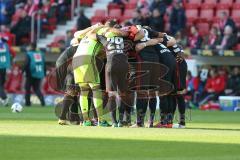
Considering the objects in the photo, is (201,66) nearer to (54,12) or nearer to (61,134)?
(54,12)

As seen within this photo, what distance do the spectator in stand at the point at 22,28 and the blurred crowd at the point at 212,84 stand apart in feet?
25.0

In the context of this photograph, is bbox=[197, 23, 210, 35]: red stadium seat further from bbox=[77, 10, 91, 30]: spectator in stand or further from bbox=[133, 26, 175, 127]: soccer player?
bbox=[133, 26, 175, 127]: soccer player

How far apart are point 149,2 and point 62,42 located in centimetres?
365

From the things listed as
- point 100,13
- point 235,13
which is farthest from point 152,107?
point 100,13

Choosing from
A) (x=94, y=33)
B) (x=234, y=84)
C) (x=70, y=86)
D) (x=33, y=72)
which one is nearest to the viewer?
(x=94, y=33)

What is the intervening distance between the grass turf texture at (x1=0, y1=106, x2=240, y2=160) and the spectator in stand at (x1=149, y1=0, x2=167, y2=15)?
15491 millimetres

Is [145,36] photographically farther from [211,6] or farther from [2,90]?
[211,6]

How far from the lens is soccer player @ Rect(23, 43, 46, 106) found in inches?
1182

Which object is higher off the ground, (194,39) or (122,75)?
(122,75)

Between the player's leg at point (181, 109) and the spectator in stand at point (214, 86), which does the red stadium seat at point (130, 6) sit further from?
the player's leg at point (181, 109)

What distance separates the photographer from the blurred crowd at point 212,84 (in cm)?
3117

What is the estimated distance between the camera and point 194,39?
32.4 m

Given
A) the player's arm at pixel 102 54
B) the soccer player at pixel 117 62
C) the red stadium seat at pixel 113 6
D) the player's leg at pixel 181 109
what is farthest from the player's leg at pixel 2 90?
the player's leg at pixel 181 109

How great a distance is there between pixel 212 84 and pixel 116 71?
1359 cm
